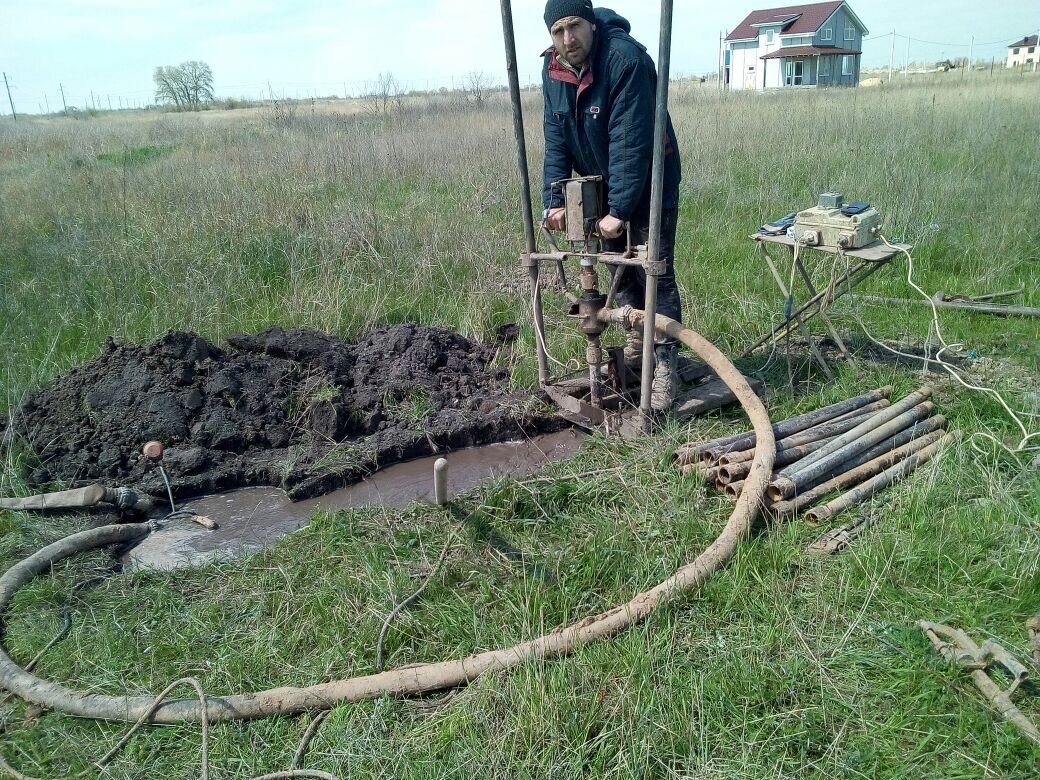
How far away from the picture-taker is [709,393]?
4281 mm

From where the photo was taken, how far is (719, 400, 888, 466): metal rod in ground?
3.40 metres

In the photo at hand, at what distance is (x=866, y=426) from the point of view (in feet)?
11.8

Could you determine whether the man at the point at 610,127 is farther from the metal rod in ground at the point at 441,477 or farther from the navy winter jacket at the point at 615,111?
the metal rod in ground at the point at 441,477

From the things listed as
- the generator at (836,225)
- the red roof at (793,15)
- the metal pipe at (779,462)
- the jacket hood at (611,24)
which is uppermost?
the red roof at (793,15)

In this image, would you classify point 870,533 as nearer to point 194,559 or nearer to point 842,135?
point 194,559

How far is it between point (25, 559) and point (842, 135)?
11180 millimetres

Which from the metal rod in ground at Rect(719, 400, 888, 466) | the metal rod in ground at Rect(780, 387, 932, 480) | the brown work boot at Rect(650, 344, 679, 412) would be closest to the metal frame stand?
the brown work boot at Rect(650, 344, 679, 412)

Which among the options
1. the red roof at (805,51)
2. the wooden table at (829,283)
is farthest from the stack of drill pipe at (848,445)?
the red roof at (805,51)

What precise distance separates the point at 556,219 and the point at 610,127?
0.60 m

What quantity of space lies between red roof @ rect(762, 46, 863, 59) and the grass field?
3016 cm

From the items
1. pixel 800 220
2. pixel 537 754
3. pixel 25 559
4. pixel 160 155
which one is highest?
pixel 160 155

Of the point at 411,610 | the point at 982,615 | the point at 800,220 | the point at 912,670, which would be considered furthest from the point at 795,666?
the point at 800,220

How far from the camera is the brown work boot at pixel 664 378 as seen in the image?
4082 mm

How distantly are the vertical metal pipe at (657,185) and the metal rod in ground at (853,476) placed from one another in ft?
3.23
